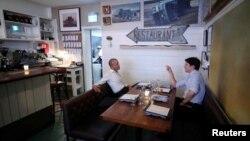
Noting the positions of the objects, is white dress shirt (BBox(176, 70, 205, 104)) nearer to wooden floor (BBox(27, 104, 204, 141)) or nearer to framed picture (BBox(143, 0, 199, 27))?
wooden floor (BBox(27, 104, 204, 141))

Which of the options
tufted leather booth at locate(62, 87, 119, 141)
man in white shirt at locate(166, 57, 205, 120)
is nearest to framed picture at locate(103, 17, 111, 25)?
tufted leather booth at locate(62, 87, 119, 141)

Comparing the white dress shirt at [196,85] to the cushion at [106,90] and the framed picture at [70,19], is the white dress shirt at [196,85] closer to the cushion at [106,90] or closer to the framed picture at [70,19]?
the cushion at [106,90]

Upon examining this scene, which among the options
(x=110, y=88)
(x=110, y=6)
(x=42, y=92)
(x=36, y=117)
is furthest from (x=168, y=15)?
(x=36, y=117)

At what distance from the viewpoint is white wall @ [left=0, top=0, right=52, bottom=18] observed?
3908mm

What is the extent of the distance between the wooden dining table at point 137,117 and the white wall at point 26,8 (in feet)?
13.1

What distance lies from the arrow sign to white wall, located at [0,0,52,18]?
2.90 meters

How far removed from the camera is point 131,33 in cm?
391

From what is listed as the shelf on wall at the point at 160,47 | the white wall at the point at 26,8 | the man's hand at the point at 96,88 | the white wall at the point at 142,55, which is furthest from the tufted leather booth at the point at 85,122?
the white wall at the point at 26,8

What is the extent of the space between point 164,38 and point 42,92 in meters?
2.75

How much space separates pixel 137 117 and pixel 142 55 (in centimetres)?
252

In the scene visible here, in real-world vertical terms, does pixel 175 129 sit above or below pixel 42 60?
below

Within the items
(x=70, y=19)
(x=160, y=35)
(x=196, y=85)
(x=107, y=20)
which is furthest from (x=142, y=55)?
(x=70, y=19)

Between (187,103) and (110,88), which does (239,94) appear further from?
(110,88)

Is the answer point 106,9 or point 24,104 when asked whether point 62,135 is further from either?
point 106,9
